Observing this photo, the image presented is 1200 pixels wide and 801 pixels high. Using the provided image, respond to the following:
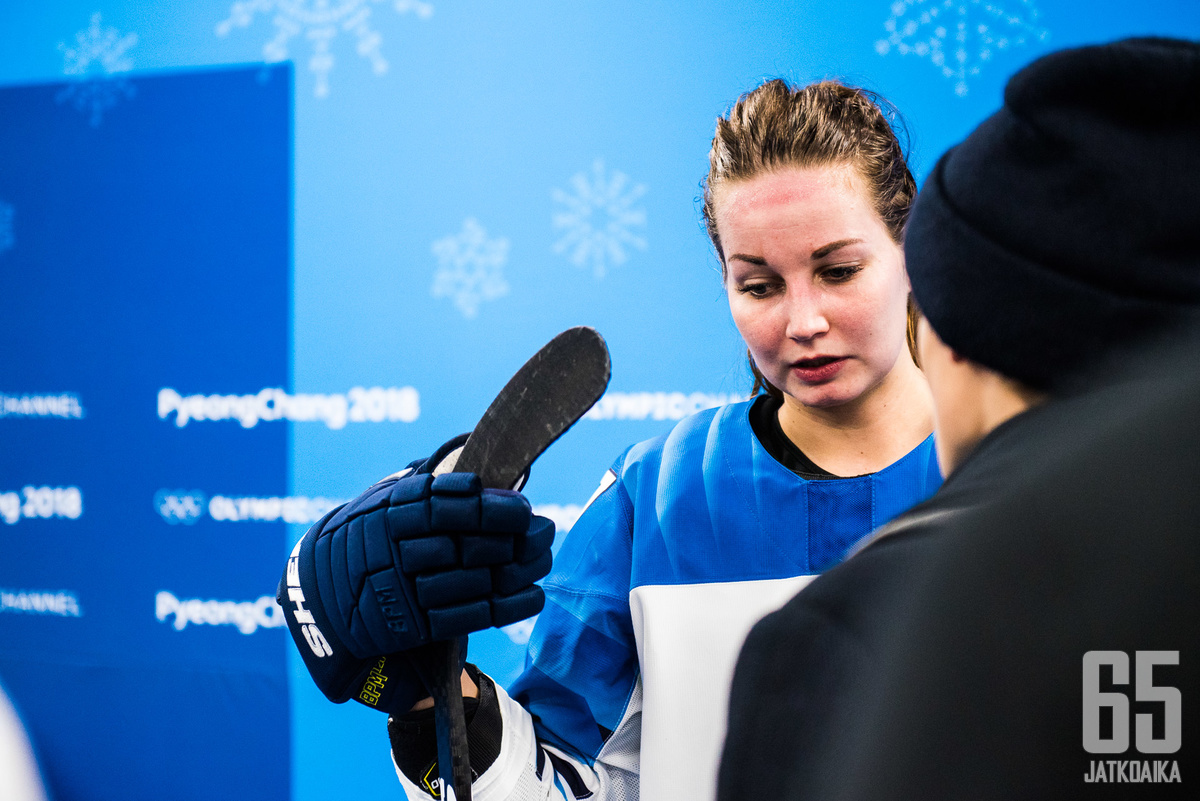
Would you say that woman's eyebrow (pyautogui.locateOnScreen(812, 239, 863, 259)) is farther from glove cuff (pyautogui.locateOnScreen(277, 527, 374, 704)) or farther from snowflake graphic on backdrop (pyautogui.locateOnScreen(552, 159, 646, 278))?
snowflake graphic on backdrop (pyautogui.locateOnScreen(552, 159, 646, 278))

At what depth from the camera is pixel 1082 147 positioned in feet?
1.05

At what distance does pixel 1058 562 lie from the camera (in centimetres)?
23

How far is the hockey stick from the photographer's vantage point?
22.3 inches

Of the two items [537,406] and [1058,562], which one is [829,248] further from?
[1058,562]

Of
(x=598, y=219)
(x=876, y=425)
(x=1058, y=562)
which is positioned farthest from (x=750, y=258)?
(x=598, y=219)

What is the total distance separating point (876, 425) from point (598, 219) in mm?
734

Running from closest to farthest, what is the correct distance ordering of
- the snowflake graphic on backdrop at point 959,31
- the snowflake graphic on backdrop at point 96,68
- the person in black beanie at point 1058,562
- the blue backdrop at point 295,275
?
1. the person in black beanie at point 1058,562
2. the snowflake graphic on backdrop at point 959,31
3. the blue backdrop at point 295,275
4. the snowflake graphic on backdrop at point 96,68

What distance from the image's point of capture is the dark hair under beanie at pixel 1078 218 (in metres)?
0.29

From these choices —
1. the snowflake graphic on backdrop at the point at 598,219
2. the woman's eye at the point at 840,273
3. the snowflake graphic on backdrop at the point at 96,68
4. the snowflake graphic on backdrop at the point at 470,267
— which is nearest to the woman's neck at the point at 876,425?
the woman's eye at the point at 840,273

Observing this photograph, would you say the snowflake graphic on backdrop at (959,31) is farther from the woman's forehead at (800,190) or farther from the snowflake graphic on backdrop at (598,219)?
the woman's forehead at (800,190)

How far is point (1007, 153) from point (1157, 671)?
0.70 feet

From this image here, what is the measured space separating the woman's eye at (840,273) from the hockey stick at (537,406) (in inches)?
10.1

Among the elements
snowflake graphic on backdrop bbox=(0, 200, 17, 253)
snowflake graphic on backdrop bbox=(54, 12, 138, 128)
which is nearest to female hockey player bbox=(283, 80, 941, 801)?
snowflake graphic on backdrop bbox=(54, 12, 138, 128)

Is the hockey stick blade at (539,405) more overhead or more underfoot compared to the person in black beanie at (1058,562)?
more overhead
